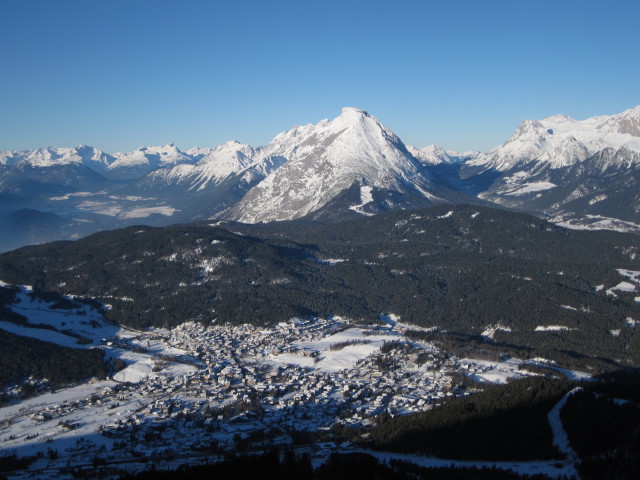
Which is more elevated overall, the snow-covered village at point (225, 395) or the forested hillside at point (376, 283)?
the forested hillside at point (376, 283)

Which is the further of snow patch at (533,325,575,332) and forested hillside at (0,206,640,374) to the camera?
forested hillside at (0,206,640,374)

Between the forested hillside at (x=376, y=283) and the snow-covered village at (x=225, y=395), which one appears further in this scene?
the forested hillside at (x=376, y=283)

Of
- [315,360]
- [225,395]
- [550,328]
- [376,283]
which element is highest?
[376,283]

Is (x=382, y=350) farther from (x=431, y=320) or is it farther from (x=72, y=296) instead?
(x=72, y=296)

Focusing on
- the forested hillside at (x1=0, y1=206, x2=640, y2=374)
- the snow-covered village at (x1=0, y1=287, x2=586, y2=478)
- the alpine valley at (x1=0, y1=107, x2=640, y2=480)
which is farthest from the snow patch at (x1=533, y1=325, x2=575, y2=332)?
the snow-covered village at (x1=0, y1=287, x2=586, y2=478)

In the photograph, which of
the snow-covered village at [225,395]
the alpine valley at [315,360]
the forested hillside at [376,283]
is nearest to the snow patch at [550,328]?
the forested hillside at [376,283]

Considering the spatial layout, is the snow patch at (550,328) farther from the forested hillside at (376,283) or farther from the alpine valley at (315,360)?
the alpine valley at (315,360)

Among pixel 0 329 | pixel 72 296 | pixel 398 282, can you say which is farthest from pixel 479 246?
pixel 0 329

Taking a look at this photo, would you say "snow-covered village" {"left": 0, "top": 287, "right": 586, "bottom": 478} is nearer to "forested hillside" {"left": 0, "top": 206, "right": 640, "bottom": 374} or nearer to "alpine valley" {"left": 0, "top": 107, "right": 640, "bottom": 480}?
"alpine valley" {"left": 0, "top": 107, "right": 640, "bottom": 480}

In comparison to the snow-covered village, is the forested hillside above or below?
above

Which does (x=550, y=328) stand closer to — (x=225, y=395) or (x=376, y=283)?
(x=376, y=283)

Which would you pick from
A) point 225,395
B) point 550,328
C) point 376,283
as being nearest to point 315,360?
Result: point 225,395

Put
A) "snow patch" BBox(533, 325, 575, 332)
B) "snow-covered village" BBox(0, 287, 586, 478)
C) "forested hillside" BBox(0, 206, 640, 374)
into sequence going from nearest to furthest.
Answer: "snow-covered village" BBox(0, 287, 586, 478)
"snow patch" BBox(533, 325, 575, 332)
"forested hillside" BBox(0, 206, 640, 374)
